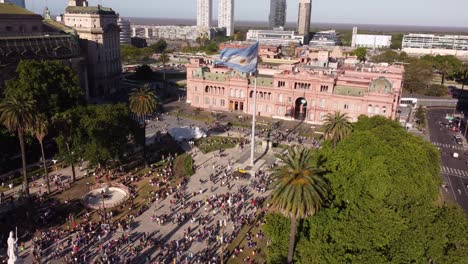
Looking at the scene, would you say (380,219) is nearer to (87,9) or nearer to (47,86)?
(47,86)

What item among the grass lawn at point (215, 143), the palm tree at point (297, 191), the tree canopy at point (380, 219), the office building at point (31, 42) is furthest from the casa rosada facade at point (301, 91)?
the palm tree at point (297, 191)

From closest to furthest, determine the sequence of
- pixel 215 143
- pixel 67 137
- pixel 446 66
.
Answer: pixel 67 137 → pixel 215 143 → pixel 446 66

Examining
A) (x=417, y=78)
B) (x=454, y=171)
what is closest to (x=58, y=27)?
(x=454, y=171)

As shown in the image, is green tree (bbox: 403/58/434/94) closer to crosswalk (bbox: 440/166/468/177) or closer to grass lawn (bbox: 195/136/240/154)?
crosswalk (bbox: 440/166/468/177)

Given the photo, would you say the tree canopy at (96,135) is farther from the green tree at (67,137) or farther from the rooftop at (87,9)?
the rooftop at (87,9)

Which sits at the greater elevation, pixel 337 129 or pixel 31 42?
pixel 31 42

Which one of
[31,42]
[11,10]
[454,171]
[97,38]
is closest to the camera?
[454,171]

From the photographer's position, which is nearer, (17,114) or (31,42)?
(17,114)

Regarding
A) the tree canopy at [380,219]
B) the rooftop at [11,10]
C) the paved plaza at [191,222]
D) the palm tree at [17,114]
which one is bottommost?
the paved plaza at [191,222]
